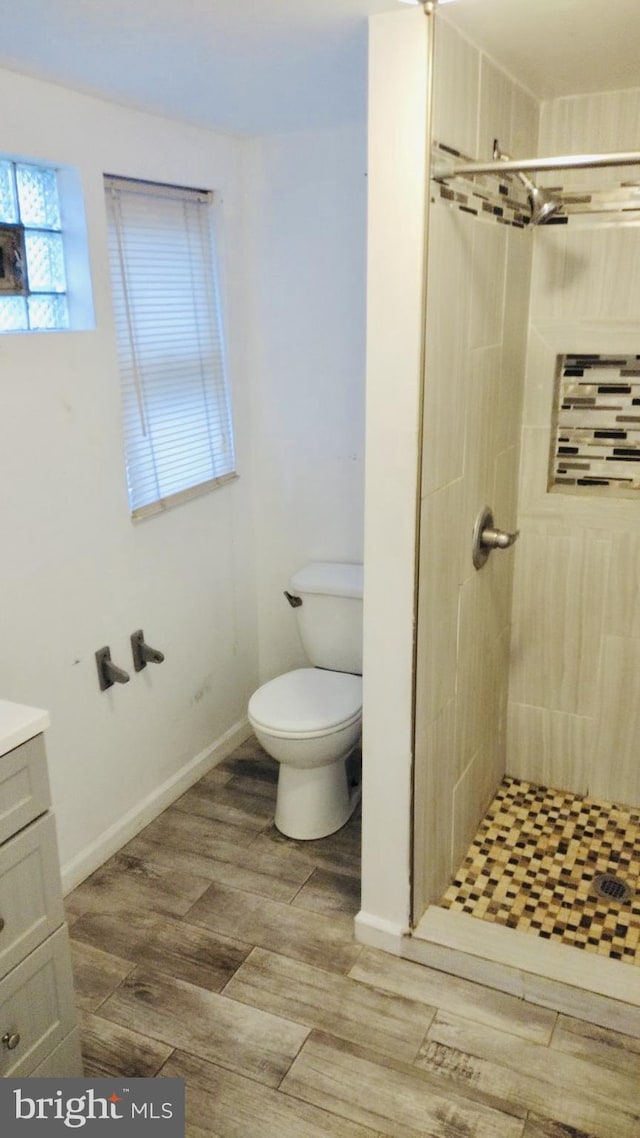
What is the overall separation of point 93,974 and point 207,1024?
1.12ft

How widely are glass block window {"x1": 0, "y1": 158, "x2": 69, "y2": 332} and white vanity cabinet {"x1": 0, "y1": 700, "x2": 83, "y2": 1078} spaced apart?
108 centimetres

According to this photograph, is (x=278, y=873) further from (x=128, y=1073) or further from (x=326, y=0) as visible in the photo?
(x=326, y=0)

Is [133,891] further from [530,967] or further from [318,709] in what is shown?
[530,967]

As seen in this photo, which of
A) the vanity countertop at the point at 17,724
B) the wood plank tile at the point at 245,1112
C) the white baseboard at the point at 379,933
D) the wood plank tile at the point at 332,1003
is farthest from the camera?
the white baseboard at the point at 379,933

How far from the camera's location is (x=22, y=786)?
1.59 metres

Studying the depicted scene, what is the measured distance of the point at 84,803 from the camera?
2512 mm

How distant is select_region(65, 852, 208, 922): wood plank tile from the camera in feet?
7.91

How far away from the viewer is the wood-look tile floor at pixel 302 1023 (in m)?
1.81

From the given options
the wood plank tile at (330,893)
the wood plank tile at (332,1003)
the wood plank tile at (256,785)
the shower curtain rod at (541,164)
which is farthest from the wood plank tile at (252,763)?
the shower curtain rod at (541,164)

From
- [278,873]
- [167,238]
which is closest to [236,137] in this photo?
[167,238]

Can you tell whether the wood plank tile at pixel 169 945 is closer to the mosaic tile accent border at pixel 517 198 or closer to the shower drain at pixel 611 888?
the shower drain at pixel 611 888

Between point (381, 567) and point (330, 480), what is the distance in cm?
109

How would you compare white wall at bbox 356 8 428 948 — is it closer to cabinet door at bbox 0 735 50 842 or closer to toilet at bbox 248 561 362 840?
toilet at bbox 248 561 362 840

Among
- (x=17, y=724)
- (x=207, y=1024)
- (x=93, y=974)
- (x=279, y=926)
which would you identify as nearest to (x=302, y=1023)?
(x=207, y=1024)
